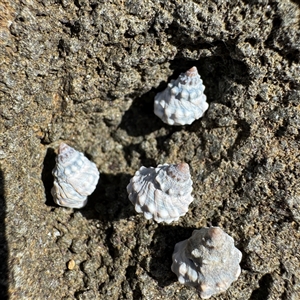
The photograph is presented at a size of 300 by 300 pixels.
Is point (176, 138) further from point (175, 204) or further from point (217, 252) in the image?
point (217, 252)

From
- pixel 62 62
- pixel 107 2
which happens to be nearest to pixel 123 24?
pixel 107 2

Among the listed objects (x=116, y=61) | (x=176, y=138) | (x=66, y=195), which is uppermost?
(x=116, y=61)

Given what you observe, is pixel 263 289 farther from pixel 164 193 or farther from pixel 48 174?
pixel 48 174

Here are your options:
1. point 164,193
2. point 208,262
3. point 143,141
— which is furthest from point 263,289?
point 143,141

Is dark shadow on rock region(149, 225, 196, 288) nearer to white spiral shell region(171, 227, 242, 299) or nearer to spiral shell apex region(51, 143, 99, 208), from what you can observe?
white spiral shell region(171, 227, 242, 299)

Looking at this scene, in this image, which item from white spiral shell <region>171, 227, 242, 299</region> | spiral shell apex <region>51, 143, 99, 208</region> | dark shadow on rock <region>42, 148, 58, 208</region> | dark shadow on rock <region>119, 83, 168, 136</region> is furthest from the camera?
dark shadow on rock <region>119, 83, 168, 136</region>

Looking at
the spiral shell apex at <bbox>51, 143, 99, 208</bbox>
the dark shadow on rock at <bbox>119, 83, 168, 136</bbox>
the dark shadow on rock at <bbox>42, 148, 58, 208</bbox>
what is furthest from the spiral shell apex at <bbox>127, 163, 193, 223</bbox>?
the dark shadow on rock at <bbox>42, 148, 58, 208</bbox>
